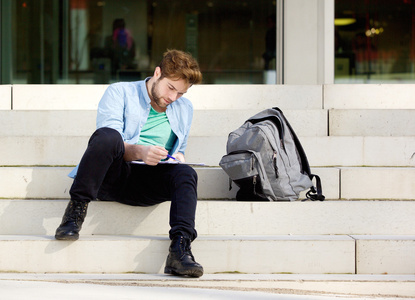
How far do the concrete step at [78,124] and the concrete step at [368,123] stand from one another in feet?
0.41

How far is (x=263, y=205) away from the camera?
12.8 feet

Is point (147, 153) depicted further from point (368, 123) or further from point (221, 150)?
point (368, 123)

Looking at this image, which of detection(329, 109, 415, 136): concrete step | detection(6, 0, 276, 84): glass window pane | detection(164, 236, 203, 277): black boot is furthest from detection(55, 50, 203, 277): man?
detection(6, 0, 276, 84): glass window pane

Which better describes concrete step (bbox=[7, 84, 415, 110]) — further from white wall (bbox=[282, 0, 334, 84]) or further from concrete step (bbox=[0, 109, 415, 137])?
white wall (bbox=[282, 0, 334, 84])

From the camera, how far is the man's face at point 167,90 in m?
3.69

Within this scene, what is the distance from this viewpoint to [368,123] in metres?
5.15

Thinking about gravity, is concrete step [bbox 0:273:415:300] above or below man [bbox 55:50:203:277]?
below

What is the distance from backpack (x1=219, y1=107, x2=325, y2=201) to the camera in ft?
13.0

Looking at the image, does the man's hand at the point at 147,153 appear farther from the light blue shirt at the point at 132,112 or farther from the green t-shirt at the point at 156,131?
the green t-shirt at the point at 156,131

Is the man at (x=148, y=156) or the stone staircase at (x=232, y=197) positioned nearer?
the man at (x=148, y=156)

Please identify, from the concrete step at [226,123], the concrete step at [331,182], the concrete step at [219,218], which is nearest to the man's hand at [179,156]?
the concrete step at [219,218]

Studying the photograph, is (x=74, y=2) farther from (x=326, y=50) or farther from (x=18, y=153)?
(x=18, y=153)

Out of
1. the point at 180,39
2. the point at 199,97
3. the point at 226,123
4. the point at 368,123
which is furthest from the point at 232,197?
the point at 180,39

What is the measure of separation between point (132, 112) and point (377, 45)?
7.59 metres
